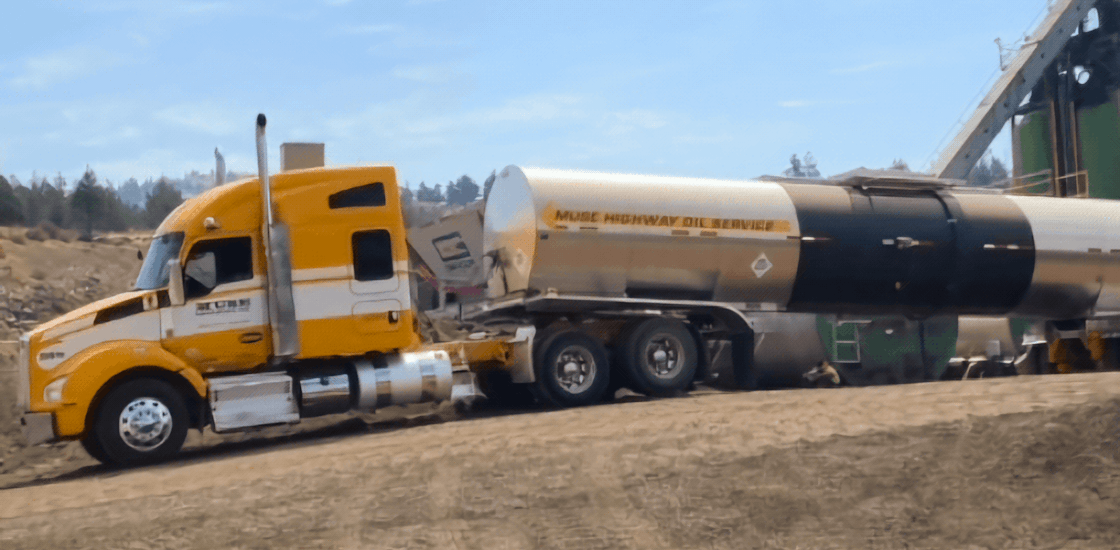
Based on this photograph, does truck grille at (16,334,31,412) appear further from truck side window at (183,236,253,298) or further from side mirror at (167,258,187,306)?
truck side window at (183,236,253,298)

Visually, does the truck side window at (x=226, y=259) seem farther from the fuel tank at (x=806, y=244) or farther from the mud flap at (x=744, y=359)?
the mud flap at (x=744, y=359)

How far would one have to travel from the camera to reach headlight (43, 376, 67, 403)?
1287cm

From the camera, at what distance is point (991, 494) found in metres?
10.4

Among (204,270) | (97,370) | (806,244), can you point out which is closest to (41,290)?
(204,270)

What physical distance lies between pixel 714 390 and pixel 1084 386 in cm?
693

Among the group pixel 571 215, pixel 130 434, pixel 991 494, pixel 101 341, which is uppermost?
pixel 571 215

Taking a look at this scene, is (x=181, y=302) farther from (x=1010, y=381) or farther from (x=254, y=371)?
(x=1010, y=381)

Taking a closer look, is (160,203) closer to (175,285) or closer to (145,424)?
(175,285)

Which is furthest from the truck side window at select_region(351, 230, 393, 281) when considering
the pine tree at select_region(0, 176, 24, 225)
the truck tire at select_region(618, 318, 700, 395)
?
the pine tree at select_region(0, 176, 24, 225)

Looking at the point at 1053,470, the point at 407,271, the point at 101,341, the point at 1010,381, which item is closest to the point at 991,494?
the point at 1053,470

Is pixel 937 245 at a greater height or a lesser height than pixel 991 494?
greater

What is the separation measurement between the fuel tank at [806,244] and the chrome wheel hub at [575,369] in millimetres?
989

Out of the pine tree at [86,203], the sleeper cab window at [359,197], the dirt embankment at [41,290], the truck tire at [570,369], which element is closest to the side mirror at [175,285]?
the dirt embankment at [41,290]

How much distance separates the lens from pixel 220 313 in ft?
46.1
